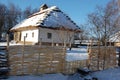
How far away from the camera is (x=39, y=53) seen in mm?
14531

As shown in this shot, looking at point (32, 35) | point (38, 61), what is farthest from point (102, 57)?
point (32, 35)

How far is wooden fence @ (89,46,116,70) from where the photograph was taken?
1742 cm

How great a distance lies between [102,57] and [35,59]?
17.5ft

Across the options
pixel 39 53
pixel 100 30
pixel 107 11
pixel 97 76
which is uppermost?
pixel 107 11

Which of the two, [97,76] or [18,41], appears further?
[18,41]

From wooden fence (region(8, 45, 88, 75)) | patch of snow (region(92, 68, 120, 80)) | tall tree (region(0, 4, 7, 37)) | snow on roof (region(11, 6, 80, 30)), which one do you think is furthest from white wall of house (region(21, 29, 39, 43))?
tall tree (region(0, 4, 7, 37))

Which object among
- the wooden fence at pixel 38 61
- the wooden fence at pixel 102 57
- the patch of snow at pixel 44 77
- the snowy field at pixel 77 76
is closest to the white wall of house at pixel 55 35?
the wooden fence at pixel 102 57

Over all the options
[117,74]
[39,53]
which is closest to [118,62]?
[117,74]

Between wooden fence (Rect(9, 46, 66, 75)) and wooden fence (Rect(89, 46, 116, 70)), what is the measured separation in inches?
104

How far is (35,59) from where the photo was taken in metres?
14.4

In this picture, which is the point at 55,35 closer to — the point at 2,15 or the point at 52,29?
the point at 52,29

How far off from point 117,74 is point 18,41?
31.4 m

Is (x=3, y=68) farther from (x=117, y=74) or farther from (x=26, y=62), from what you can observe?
(x=117, y=74)

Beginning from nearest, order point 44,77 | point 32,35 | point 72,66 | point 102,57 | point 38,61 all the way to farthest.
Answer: point 44,77 → point 38,61 → point 72,66 → point 102,57 → point 32,35
